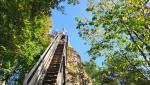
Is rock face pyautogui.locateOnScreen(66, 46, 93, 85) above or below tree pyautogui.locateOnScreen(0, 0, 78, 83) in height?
below

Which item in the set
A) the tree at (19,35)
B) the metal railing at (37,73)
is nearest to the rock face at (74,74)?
the tree at (19,35)

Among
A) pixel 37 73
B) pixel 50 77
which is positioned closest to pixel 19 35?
pixel 50 77

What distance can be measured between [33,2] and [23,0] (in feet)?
4.06

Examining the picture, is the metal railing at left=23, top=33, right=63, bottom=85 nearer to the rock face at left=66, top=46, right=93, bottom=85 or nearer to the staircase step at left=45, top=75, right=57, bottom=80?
the staircase step at left=45, top=75, right=57, bottom=80

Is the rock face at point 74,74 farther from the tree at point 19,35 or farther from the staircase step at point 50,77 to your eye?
the staircase step at point 50,77

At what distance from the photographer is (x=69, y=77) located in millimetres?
31141

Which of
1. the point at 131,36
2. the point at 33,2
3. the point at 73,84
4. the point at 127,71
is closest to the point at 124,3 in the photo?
the point at 131,36

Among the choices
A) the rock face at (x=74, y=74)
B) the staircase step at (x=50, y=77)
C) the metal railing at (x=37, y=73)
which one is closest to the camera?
the metal railing at (x=37, y=73)

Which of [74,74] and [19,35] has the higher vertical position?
[19,35]

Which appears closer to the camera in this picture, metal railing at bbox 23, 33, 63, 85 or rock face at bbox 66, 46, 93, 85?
metal railing at bbox 23, 33, 63, 85

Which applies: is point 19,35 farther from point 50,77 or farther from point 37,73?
point 37,73

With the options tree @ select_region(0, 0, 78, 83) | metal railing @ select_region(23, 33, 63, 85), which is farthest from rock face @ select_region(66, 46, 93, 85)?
metal railing @ select_region(23, 33, 63, 85)

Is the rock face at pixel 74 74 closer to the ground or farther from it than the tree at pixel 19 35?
closer to the ground

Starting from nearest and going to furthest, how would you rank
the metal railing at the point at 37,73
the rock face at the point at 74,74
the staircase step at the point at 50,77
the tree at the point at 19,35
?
the metal railing at the point at 37,73, the staircase step at the point at 50,77, the tree at the point at 19,35, the rock face at the point at 74,74
